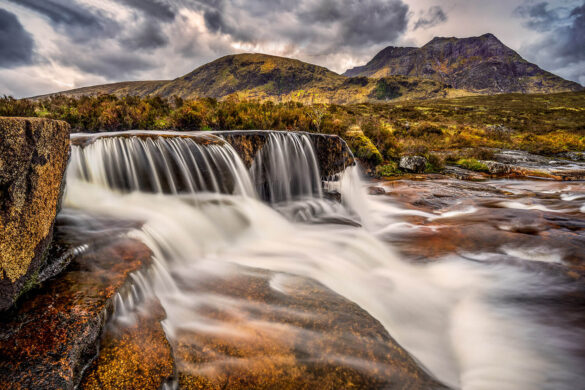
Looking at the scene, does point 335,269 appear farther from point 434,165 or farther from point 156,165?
point 434,165

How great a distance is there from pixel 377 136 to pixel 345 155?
4.83 meters

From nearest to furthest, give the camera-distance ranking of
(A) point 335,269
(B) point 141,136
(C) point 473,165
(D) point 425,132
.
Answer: (A) point 335,269 → (B) point 141,136 → (C) point 473,165 → (D) point 425,132

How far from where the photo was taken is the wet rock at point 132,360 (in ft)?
5.07

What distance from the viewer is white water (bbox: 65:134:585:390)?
246 centimetres

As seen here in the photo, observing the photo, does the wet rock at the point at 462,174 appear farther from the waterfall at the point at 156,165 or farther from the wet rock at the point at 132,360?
the wet rock at the point at 132,360

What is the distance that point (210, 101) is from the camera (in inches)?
476

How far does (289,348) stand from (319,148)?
693 cm

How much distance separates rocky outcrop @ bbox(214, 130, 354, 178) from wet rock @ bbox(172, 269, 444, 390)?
4.16 meters

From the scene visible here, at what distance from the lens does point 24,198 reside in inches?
79.6

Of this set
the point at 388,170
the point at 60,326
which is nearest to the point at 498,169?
the point at 388,170

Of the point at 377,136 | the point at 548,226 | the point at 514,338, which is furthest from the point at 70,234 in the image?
the point at 377,136

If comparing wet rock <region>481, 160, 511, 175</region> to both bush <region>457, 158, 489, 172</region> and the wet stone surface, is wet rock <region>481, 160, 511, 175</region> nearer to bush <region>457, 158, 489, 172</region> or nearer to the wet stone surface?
bush <region>457, 158, 489, 172</region>

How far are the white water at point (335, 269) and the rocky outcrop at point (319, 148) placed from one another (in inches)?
14.9

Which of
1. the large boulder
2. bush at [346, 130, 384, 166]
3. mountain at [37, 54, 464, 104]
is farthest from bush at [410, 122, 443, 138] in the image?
mountain at [37, 54, 464, 104]
